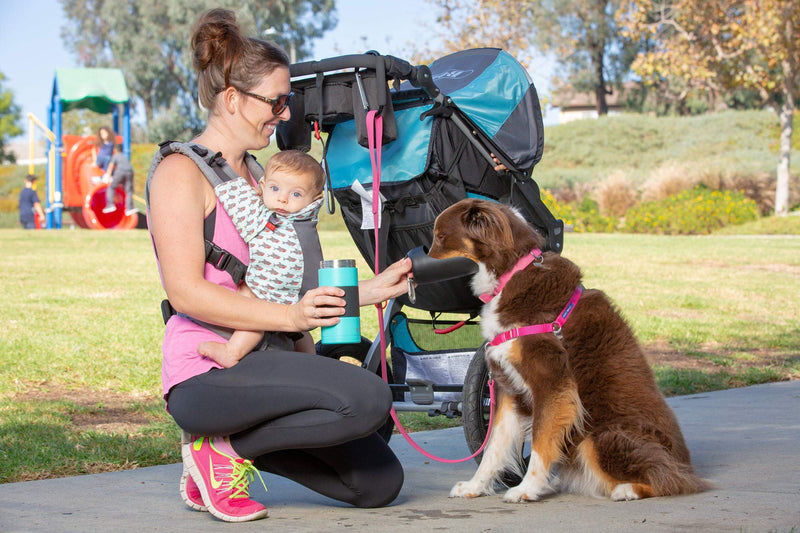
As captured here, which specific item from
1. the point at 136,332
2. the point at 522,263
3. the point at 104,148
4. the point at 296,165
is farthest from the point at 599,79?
the point at 296,165

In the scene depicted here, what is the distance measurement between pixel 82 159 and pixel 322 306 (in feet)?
76.4

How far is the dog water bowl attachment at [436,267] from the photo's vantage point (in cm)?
370

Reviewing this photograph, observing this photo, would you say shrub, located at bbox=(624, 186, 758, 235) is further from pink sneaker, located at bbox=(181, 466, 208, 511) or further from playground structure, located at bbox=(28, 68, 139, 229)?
pink sneaker, located at bbox=(181, 466, 208, 511)

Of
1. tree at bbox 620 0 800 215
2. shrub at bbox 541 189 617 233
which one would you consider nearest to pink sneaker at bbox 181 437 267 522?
shrub at bbox 541 189 617 233

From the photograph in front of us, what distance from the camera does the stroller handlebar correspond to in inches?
151

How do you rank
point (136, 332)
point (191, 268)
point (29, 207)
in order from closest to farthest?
point (191, 268), point (136, 332), point (29, 207)

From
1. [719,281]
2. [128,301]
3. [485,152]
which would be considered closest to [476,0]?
[719,281]

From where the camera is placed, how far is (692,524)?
305 centimetres

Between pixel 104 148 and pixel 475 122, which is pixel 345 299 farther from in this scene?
pixel 104 148

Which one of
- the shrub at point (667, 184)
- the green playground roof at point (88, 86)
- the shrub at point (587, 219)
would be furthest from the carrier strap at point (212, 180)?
the shrub at point (667, 184)

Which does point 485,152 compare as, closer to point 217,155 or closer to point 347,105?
point 347,105

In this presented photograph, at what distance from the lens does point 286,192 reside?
130 inches

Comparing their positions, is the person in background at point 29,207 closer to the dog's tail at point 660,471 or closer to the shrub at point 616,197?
the shrub at point 616,197

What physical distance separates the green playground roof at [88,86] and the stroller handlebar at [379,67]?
21.7 meters
